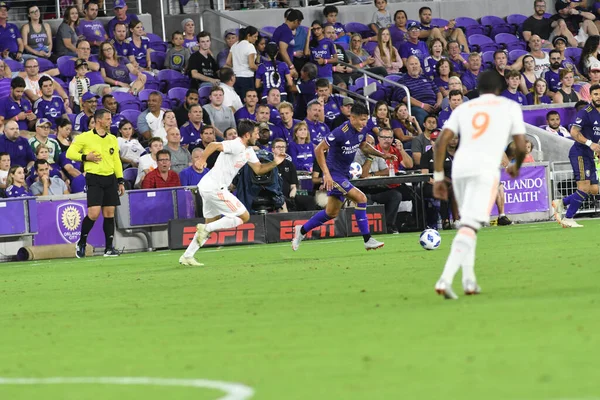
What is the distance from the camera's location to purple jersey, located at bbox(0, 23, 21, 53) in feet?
77.4

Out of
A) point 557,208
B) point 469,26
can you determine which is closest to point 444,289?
point 557,208

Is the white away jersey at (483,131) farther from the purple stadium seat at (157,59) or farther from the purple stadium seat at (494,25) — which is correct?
the purple stadium seat at (494,25)

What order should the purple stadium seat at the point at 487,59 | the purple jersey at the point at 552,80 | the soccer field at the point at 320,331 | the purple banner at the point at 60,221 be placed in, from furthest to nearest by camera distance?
the purple stadium seat at the point at 487,59 → the purple jersey at the point at 552,80 → the purple banner at the point at 60,221 → the soccer field at the point at 320,331

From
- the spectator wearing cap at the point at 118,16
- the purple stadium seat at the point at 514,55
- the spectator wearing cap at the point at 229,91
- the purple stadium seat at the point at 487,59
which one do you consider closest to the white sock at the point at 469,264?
the spectator wearing cap at the point at 229,91

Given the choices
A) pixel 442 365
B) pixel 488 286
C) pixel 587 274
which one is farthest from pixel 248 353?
pixel 587 274

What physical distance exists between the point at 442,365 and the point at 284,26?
20.5 m

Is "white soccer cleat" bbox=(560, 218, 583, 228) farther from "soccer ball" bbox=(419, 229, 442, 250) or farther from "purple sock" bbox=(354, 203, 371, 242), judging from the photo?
"soccer ball" bbox=(419, 229, 442, 250)

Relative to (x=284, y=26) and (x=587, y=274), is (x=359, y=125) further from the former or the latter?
(x=284, y=26)

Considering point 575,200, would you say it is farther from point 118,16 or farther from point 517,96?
point 118,16

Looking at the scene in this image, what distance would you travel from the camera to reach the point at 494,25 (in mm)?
31078

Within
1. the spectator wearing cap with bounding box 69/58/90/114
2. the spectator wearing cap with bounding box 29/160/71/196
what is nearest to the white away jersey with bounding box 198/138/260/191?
the spectator wearing cap with bounding box 29/160/71/196

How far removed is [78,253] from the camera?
19906 millimetres

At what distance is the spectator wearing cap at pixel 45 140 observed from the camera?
68.6 ft

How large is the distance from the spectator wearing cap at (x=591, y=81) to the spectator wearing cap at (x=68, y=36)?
37.3 ft
